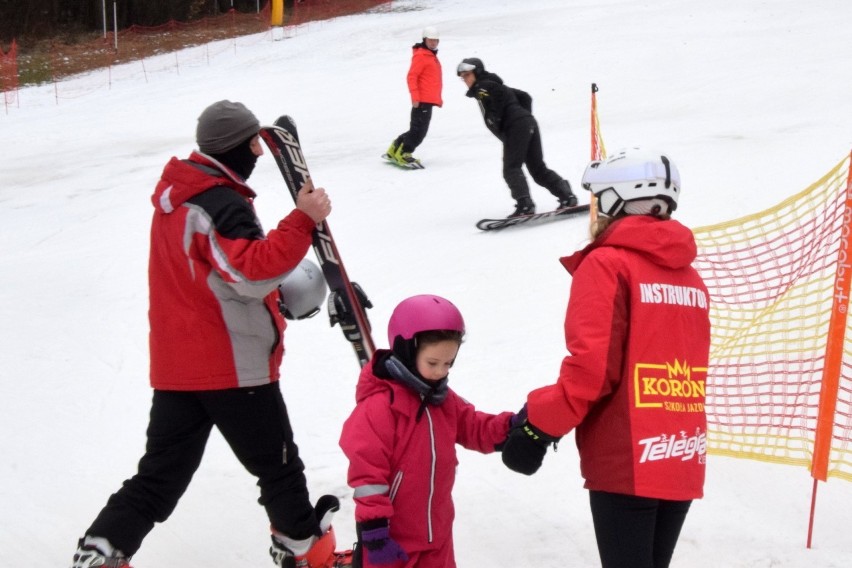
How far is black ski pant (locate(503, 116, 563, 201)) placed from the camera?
8430mm

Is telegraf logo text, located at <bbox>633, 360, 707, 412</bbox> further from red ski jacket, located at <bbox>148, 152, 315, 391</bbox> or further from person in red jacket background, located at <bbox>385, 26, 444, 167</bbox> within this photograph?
person in red jacket background, located at <bbox>385, 26, 444, 167</bbox>

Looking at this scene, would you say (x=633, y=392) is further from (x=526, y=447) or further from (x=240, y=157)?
(x=240, y=157)

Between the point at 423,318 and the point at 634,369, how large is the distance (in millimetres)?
607

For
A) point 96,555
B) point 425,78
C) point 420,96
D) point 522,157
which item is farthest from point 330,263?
point 425,78

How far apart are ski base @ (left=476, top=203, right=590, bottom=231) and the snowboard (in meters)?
4.74

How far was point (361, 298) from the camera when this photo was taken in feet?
11.7

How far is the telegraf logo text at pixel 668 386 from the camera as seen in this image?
2598 millimetres

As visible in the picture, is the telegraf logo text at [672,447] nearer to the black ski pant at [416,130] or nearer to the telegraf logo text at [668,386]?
the telegraf logo text at [668,386]

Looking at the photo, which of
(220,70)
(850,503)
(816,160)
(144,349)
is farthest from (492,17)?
(850,503)

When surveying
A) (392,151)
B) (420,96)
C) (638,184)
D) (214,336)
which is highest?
(638,184)

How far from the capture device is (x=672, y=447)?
2.62 metres

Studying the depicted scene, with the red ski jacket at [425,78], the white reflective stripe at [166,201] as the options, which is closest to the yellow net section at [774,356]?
the white reflective stripe at [166,201]

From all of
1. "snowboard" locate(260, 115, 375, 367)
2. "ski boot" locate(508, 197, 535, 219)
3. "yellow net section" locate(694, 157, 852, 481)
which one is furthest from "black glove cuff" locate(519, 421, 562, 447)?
"ski boot" locate(508, 197, 535, 219)

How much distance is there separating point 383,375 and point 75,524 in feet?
6.40
